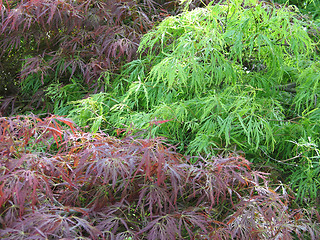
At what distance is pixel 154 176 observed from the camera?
141 cm

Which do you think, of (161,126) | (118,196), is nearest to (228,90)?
(161,126)

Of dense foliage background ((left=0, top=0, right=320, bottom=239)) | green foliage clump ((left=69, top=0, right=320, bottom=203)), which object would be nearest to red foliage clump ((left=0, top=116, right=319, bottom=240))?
dense foliage background ((left=0, top=0, right=320, bottom=239))

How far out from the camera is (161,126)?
202 cm

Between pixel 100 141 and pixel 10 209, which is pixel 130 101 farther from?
pixel 10 209

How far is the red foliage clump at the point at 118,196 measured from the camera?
1.19m

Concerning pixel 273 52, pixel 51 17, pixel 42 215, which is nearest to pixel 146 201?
pixel 42 215

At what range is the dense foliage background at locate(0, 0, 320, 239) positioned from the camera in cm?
131

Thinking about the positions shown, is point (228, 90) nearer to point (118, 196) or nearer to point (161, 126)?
point (161, 126)

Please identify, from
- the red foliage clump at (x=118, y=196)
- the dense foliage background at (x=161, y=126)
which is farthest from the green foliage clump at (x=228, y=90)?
the red foliage clump at (x=118, y=196)

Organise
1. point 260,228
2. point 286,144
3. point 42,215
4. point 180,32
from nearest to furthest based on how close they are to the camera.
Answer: point 42,215 < point 260,228 < point 286,144 < point 180,32

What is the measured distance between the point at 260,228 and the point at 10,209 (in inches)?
37.5

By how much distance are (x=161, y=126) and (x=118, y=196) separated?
0.65 meters

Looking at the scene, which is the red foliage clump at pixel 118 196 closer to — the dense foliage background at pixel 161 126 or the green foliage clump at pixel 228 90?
the dense foliage background at pixel 161 126

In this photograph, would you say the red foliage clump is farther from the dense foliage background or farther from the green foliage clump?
the green foliage clump
